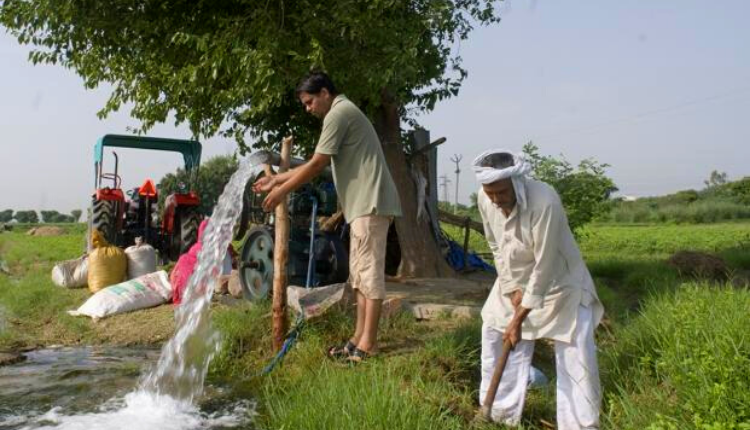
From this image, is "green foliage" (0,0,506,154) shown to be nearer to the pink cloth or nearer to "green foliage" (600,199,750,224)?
the pink cloth

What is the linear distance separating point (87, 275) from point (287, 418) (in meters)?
6.09

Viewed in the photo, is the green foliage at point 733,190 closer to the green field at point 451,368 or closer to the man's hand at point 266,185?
the green field at point 451,368

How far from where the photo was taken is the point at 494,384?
3334 mm

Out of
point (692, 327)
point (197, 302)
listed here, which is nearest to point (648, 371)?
point (692, 327)

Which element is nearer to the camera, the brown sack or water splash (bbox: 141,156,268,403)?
water splash (bbox: 141,156,268,403)

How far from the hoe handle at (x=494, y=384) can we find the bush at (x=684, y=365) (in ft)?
1.61

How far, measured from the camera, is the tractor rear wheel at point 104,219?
401 inches

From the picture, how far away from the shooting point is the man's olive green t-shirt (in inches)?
165

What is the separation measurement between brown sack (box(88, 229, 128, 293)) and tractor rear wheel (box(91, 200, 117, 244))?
5.70 feet

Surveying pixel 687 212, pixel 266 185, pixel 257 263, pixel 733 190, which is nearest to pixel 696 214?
pixel 687 212

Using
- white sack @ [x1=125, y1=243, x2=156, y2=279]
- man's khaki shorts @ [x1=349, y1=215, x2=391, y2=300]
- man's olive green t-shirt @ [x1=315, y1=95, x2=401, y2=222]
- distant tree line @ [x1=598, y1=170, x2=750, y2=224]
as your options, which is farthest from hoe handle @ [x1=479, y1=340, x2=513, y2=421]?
distant tree line @ [x1=598, y1=170, x2=750, y2=224]

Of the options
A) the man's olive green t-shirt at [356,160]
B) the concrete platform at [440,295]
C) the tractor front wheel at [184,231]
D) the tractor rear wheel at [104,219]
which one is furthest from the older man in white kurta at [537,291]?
the tractor rear wheel at [104,219]

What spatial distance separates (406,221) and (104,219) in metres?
4.61

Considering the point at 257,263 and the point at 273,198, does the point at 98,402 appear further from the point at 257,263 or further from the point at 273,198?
the point at 257,263
